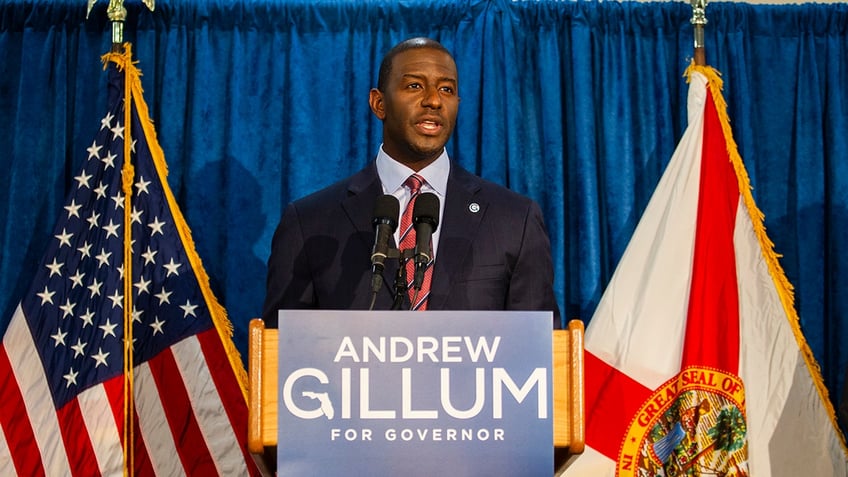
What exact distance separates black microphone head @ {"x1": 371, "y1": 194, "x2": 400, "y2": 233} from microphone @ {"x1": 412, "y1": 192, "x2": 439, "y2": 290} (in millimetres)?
44

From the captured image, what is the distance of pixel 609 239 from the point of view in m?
3.90

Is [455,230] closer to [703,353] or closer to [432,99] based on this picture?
[432,99]

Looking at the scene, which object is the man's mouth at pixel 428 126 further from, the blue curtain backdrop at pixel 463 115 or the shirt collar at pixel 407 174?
the blue curtain backdrop at pixel 463 115

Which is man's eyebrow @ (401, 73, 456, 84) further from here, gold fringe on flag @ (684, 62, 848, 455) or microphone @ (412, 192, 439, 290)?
gold fringe on flag @ (684, 62, 848, 455)

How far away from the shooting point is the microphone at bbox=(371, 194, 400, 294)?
1.94m

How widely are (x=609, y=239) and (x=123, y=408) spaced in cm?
184

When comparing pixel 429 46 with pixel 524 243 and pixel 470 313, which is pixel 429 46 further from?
pixel 470 313

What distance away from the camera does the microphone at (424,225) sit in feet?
6.37

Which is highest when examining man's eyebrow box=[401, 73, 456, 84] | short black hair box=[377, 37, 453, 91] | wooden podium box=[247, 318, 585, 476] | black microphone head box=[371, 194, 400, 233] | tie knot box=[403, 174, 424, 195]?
short black hair box=[377, 37, 453, 91]

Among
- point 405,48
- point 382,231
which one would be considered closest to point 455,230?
point 405,48

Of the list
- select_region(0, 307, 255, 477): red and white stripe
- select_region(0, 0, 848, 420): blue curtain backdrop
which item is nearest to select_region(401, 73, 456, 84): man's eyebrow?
select_region(0, 0, 848, 420): blue curtain backdrop

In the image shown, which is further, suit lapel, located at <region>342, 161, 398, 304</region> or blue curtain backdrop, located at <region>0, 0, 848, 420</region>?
blue curtain backdrop, located at <region>0, 0, 848, 420</region>

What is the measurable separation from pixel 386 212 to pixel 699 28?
2.23 meters

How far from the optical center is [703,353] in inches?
138
